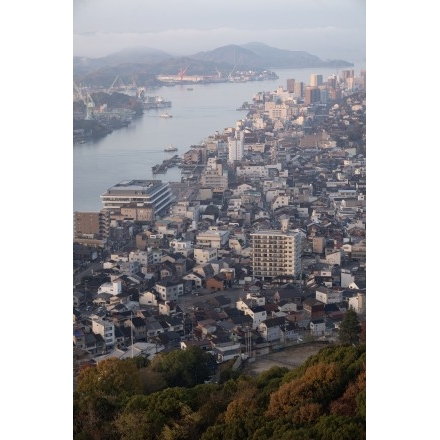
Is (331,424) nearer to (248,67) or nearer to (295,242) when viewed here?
(295,242)

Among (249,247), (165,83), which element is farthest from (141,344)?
(165,83)

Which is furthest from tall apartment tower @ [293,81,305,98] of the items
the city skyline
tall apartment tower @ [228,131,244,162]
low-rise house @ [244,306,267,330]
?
low-rise house @ [244,306,267,330]

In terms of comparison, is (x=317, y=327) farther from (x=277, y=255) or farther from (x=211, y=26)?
Result: (x=211, y=26)

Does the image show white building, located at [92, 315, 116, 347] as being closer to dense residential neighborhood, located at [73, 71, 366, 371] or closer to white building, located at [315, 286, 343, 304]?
dense residential neighborhood, located at [73, 71, 366, 371]

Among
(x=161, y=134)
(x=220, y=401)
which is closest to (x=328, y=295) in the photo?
(x=220, y=401)

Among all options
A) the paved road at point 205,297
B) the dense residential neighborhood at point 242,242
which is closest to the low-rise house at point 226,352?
the dense residential neighborhood at point 242,242

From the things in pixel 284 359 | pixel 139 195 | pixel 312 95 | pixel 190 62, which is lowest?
pixel 284 359
